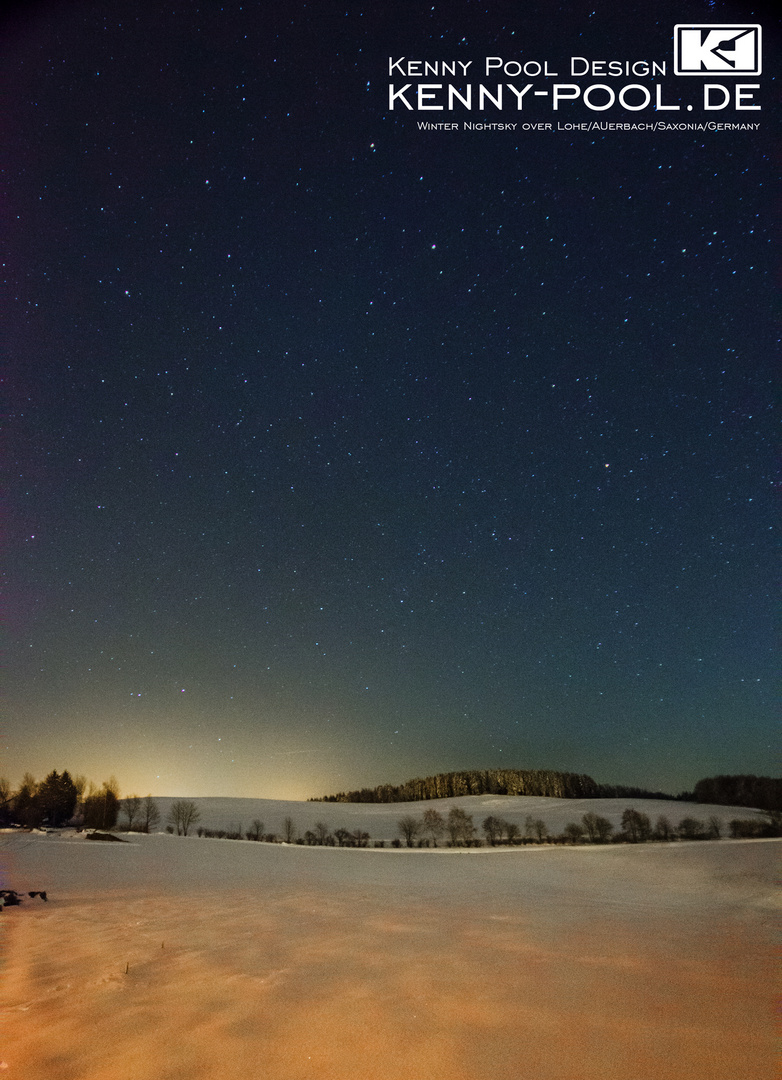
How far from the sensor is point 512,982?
5.32 metres

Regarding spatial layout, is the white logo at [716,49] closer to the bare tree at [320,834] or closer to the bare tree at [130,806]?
the bare tree at [320,834]

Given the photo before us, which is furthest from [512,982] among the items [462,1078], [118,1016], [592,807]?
[592,807]

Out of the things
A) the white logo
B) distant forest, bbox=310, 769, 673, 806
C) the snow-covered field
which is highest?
the white logo

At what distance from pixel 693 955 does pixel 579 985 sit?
7.48 feet

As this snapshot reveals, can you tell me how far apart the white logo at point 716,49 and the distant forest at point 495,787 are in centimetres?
9829

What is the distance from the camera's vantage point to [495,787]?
319 ft

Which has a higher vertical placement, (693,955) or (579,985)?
(579,985)

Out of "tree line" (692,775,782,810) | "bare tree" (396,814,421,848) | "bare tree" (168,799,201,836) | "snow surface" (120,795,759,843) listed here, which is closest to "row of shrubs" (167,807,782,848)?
"bare tree" (396,814,421,848)

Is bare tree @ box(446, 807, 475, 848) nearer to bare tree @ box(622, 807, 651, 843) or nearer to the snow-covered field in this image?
bare tree @ box(622, 807, 651, 843)

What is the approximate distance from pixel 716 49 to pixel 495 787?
4060 inches

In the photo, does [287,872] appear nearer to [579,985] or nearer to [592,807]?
[579,985]

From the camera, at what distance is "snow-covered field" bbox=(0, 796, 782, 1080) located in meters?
3.78

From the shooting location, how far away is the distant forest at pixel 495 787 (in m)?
94.0

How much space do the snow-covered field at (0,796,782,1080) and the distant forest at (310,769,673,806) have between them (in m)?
90.4
